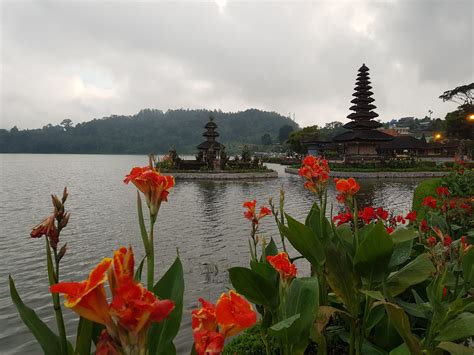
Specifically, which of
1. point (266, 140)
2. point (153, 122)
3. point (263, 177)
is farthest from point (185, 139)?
point (263, 177)

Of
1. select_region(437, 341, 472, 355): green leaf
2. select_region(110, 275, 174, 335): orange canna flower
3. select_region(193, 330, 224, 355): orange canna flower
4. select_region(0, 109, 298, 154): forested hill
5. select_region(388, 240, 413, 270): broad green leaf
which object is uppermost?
select_region(0, 109, 298, 154): forested hill

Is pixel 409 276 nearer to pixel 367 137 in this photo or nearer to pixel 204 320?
pixel 204 320

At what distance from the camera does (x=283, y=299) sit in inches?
70.6

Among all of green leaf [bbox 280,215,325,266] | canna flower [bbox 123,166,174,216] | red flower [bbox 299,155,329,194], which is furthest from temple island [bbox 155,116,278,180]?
canna flower [bbox 123,166,174,216]

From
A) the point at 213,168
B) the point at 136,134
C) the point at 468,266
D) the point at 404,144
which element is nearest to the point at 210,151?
the point at 213,168

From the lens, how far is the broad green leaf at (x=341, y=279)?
7.05ft

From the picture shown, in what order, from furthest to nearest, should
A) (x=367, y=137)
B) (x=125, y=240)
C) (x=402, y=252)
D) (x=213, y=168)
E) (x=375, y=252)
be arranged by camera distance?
(x=367, y=137) → (x=213, y=168) → (x=125, y=240) → (x=402, y=252) → (x=375, y=252)

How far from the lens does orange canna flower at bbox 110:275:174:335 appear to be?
773 millimetres

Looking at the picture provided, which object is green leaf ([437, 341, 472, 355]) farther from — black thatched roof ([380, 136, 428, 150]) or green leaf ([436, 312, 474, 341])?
black thatched roof ([380, 136, 428, 150])

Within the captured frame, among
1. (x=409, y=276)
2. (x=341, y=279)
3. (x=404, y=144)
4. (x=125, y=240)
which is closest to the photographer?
(x=341, y=279)

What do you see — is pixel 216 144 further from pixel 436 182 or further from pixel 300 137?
pixel 436 182

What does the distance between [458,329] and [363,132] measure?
37.7 meters

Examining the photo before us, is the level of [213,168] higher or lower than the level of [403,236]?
lower

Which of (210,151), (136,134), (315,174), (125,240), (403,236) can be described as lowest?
(125,240)
